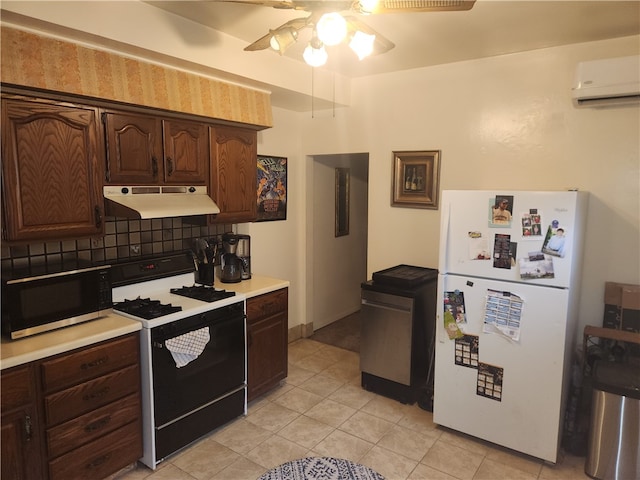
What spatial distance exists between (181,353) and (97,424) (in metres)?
0.55

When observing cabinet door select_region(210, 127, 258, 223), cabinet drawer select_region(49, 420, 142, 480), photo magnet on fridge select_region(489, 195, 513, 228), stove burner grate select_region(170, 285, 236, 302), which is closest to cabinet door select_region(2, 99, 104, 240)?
stove burner grate select_region(170, 285, 236, 302)

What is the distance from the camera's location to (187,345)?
2.55 m

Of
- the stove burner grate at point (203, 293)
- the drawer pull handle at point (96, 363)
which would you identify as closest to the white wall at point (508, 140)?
the stove burner grate at point (203, 293)

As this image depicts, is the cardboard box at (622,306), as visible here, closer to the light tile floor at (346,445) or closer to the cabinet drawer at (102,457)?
the light tile floor at (346,445)

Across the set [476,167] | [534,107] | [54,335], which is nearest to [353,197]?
[476,167]

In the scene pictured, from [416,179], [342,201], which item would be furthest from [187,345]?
[342,201]

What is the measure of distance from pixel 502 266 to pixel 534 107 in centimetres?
135

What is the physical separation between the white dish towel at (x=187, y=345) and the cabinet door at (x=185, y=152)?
1.02 metres

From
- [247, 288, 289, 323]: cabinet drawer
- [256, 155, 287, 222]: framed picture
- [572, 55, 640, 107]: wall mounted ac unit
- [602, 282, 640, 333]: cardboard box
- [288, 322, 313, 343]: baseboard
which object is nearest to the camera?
[572, 55, 640, 107]: wall mounted ac unit

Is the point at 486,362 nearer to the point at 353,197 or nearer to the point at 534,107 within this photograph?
the point at 534,107

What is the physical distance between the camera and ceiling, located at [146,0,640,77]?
2395mm

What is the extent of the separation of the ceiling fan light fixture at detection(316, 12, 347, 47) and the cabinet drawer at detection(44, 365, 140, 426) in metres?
2.02

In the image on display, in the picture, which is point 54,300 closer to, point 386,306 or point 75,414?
point 75,414

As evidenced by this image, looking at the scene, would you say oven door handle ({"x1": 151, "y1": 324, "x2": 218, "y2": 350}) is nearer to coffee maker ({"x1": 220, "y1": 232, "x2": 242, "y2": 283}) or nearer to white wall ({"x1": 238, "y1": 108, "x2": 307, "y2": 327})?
coffee maker ({"x1": 220, "y1": 232, "x2": 242, "y2": 283})
